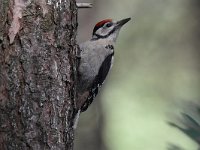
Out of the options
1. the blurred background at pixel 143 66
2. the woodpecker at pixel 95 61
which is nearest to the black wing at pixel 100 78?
Answer: the woodpecker at pixel 95 61

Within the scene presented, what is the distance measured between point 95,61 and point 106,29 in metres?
0.52

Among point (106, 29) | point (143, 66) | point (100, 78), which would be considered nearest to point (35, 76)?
point (100, 78)

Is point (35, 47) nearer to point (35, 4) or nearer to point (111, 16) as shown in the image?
point (35, 4)

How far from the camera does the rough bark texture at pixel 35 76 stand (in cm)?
367

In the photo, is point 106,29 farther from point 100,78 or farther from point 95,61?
point 100,78

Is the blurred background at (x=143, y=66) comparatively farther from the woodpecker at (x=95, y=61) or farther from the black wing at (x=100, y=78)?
the black wing at (x=100, y=78)

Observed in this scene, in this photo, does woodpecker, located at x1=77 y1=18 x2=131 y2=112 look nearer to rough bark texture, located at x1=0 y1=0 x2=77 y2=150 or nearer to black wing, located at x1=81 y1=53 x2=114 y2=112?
black wing, located at x1=81 y1=53 x2=114 y2=112

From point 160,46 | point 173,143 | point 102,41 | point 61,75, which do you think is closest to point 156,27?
point 160,46

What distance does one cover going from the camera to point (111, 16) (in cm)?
1178

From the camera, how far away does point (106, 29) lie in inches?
221

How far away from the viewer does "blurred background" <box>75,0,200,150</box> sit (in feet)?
35.2

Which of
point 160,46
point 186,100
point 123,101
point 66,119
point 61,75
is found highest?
point 186,100

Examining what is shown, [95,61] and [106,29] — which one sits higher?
[106,29]

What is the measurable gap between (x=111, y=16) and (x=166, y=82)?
1.71 m
